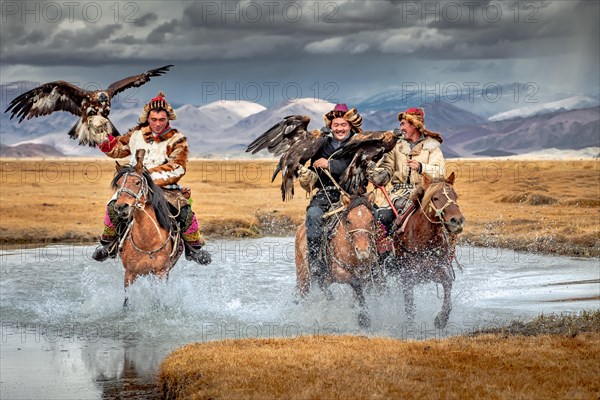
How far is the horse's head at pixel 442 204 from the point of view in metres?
13.2

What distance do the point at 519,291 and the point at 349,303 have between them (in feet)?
20.7

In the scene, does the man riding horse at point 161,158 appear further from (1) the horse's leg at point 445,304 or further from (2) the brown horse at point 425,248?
(1) the horse's leg at point 445,304

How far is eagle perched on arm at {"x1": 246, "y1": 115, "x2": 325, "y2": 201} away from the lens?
14.6 meters

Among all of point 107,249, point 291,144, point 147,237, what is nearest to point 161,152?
point 147,237

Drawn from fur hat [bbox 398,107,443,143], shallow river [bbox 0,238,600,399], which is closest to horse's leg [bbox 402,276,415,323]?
shallow river [bbox 0,238,600,399]

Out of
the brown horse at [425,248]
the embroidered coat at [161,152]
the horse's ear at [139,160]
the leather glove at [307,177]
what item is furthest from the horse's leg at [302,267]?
the horse's ear at [139,160]

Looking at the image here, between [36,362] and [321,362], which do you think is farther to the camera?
[36,362]

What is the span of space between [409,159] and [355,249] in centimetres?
232

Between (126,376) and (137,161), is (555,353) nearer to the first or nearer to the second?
(126,376)

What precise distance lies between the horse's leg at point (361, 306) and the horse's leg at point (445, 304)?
1157mm

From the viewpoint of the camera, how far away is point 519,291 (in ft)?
65.6

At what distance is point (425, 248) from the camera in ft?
46.9

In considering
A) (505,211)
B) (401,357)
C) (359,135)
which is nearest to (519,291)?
(359,135)

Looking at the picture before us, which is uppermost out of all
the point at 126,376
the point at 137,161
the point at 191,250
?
the point at 137,161
